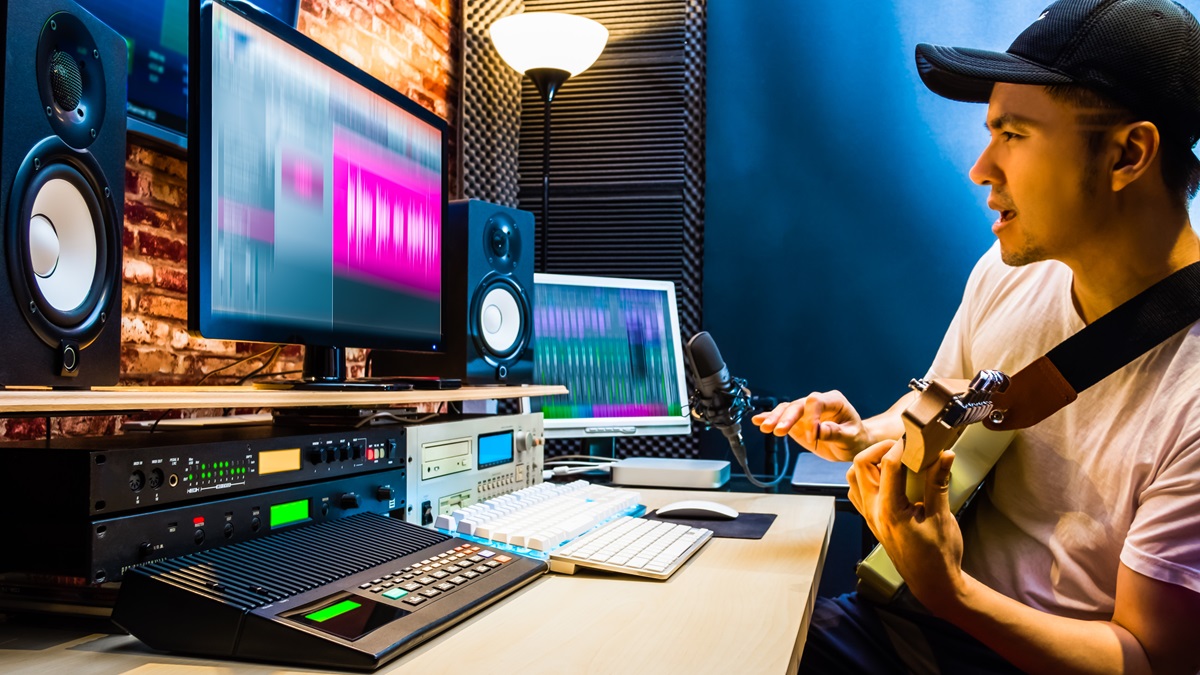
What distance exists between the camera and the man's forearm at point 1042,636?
1.04m

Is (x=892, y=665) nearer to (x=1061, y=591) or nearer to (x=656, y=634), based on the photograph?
(x=1061, y=591)

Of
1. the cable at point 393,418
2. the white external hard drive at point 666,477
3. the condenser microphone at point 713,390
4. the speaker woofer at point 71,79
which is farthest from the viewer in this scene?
the white external hard drive at point 666,477

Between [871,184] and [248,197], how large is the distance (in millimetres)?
2401

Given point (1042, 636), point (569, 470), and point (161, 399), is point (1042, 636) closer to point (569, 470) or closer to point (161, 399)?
point (161, 399)

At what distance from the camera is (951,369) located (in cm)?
166

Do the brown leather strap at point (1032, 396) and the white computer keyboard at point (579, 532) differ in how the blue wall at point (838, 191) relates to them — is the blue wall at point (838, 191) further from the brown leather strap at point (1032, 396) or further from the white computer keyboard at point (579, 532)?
the brown leather strap at point (1032, 396)

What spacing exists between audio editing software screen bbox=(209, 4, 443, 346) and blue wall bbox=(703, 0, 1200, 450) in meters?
1.61

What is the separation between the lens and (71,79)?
97 cm

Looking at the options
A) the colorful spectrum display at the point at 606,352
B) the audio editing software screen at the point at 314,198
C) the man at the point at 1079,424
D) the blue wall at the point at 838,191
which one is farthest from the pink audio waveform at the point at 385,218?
the blue wall at the point at 838,191

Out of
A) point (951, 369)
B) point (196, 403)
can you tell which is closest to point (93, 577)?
point (196, 403)

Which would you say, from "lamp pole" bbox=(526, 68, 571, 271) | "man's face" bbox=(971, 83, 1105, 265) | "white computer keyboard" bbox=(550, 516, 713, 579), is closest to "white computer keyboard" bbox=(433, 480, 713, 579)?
"white computer keyboard" bbox=(550, 516, 713, 579)

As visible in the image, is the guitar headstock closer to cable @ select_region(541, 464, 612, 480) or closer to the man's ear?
the man's ear

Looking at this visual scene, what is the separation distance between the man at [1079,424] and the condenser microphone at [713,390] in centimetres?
58

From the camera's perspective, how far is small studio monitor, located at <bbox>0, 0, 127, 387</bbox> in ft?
2.84
